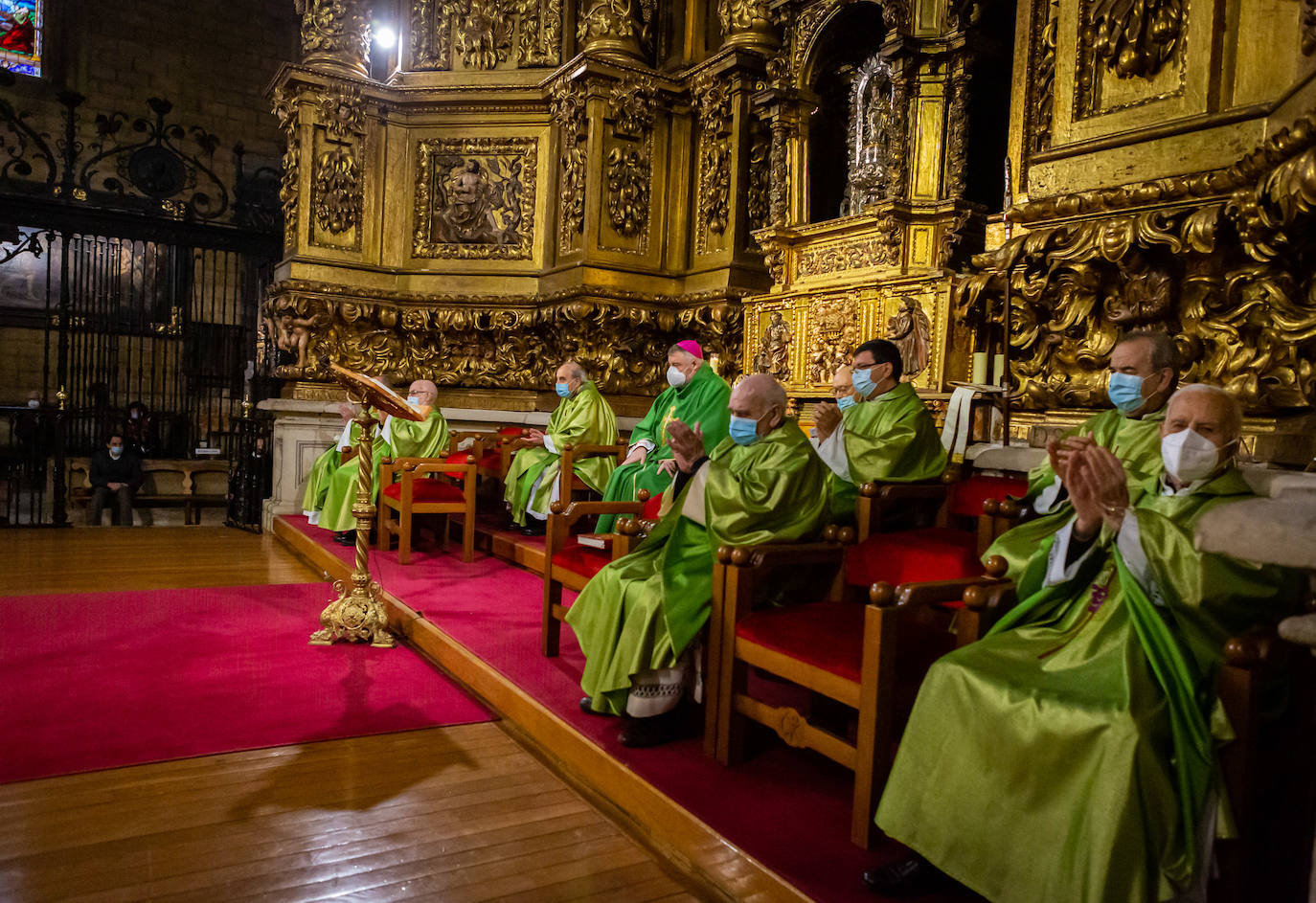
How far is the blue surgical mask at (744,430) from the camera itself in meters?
3.24

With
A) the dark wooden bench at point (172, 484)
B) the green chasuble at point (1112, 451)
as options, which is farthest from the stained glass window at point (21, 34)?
the green chasuble at point (1112, 451)

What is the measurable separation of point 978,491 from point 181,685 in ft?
11.4

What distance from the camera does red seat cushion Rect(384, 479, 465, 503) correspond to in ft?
20.6

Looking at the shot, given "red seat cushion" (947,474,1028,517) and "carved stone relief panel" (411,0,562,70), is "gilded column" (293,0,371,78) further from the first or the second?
"red seat cushion" (947,474,1028,517)

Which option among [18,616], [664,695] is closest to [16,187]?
[18,616]

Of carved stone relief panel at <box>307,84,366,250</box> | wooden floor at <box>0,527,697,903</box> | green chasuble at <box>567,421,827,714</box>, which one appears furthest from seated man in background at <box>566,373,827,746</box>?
carved stone relief panel at <box>307,84,366,250</box>

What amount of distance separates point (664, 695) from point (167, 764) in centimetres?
161

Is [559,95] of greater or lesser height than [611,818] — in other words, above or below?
above

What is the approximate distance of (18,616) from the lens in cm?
474

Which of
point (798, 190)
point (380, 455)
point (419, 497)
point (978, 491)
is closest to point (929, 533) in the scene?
point (978, 491)

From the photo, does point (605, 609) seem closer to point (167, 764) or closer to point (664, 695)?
point (664, 695)

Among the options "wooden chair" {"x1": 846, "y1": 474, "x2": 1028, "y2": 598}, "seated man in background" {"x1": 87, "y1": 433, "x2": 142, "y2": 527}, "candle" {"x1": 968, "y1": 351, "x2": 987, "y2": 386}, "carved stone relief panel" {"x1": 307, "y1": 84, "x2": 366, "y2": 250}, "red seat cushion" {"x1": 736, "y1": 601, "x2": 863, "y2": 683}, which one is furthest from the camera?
"seated man in background" {"x1": 87, "y1": 433, "x2": 142, "y2": 527}

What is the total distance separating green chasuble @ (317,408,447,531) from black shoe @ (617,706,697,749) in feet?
14.0

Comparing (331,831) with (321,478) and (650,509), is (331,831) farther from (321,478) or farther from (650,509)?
(321,478)
